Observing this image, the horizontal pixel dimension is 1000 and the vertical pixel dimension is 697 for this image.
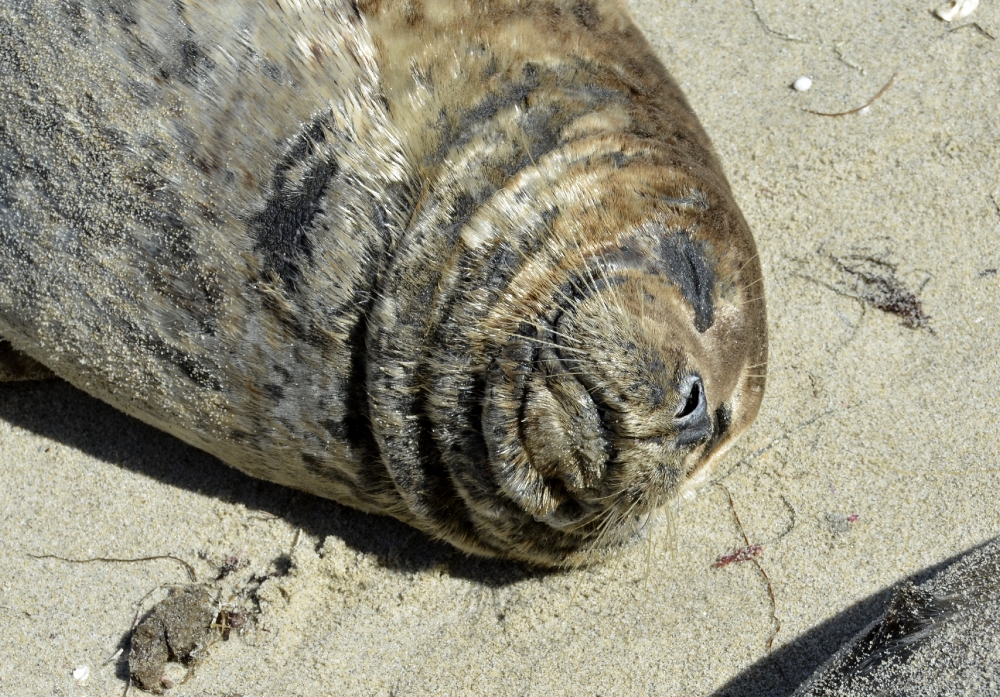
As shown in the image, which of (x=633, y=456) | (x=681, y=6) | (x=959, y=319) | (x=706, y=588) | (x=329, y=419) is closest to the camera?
(x=633, y=456)

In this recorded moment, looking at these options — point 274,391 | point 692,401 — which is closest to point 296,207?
point 274,391

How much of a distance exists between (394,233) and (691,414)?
0.82m

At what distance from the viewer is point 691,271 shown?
246 centimetres

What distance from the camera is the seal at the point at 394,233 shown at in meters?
2.39

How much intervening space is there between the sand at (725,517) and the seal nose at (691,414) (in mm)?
601

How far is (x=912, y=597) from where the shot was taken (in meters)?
2.41

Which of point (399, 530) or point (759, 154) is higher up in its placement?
point (759, 154)

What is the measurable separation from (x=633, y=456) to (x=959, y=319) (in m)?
1.49

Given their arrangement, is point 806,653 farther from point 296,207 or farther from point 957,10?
point 957,10

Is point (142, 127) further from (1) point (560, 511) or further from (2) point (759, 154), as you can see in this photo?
(2) point (759, 154)

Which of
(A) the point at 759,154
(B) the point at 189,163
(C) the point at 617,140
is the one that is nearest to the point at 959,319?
(A) the point at 759,154

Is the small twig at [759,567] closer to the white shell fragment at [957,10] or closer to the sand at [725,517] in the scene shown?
the sand at [725,517]

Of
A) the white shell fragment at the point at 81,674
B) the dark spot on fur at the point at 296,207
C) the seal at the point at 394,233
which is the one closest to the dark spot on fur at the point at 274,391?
the seal at the point at 394,233

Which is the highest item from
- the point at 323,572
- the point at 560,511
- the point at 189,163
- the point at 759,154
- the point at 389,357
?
the point at 759,154
